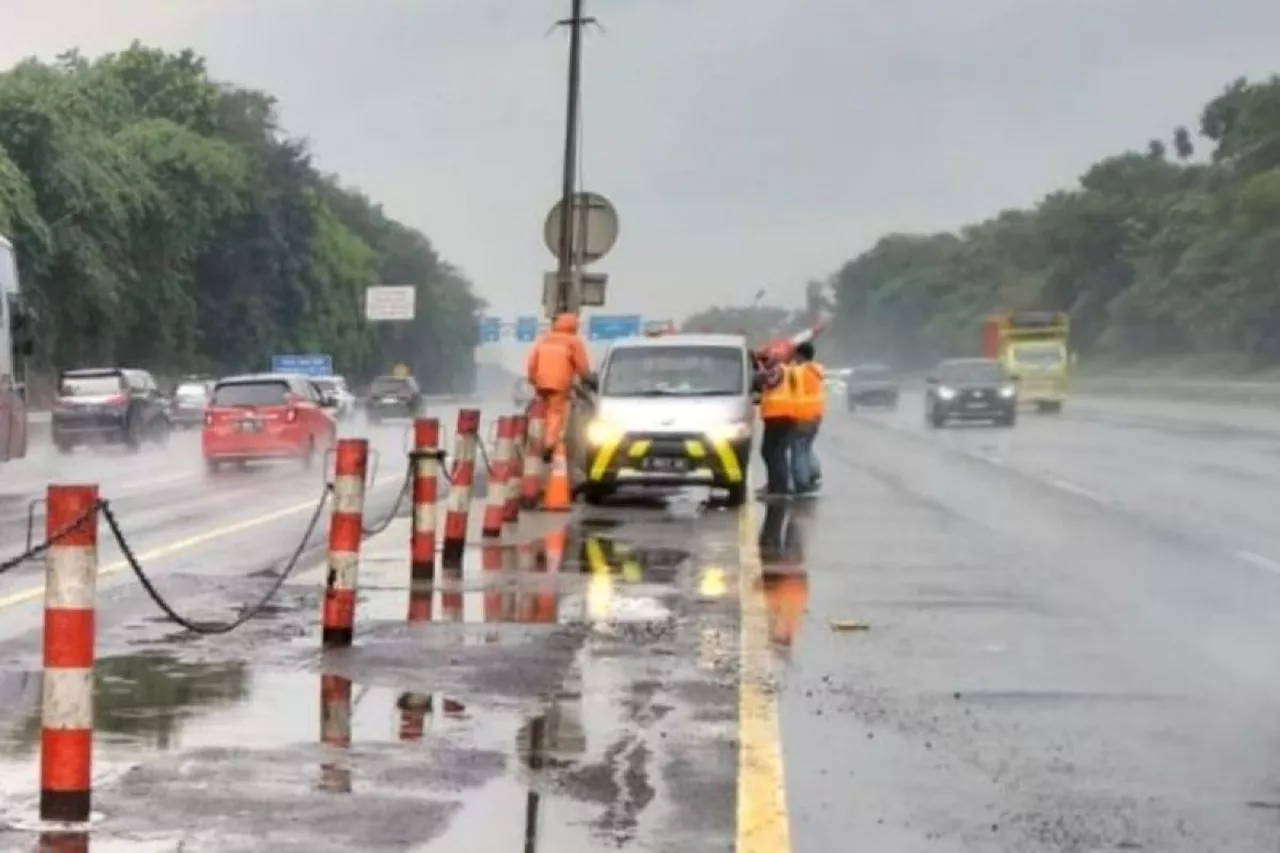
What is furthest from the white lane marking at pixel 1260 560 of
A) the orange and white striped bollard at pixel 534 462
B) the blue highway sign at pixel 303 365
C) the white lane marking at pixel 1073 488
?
the blue highway sign at pixel 303 365

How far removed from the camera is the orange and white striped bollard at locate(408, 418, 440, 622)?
14328mm

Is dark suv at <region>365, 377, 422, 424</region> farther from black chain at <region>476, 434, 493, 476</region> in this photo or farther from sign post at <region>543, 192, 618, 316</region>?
black chain at <region>476, 434, 493, 476</region>

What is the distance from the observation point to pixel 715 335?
27.0 metres

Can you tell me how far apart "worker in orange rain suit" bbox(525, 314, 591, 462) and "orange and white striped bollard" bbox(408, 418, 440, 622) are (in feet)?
27.6

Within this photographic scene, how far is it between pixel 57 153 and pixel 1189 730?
203 feet

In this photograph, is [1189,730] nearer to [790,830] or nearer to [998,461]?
[790,830]

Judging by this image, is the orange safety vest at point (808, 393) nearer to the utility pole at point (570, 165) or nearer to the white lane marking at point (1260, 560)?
the utility pole at point (570, 165)

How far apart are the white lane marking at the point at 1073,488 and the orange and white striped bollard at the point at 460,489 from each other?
9.97 m

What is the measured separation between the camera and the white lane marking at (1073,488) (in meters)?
25.2

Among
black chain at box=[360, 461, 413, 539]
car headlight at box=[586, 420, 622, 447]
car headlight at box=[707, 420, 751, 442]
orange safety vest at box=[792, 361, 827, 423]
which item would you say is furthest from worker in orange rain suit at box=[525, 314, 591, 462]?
black chain at box=[360, 461, 413, 539]

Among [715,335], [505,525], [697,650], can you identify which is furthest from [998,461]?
[697,650]

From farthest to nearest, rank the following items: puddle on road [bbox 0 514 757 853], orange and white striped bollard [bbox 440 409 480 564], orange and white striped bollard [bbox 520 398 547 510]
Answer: orange and white striped bollard [bbox 520 398 547 510] < orange and white striped bollard [bbox 440 409 480 564] < puddle on road [bbox 0 514 757 853]

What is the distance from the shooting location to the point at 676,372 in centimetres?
2559

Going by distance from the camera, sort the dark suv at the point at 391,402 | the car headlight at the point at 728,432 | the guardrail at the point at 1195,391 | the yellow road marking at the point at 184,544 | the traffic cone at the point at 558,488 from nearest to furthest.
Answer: the yellow road marking at the point at 184,544 < the traffic cone at the point at 558,488 < the car headlight at the point at 728,432 < the dark suv at the point at 391,402 < the guardrail at the point at 1195,391
